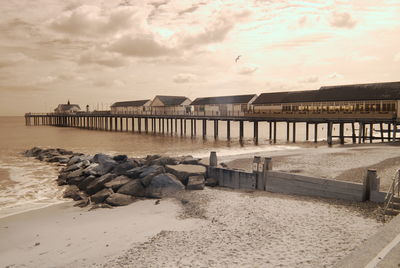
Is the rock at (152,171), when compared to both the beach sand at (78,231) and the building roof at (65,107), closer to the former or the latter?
the beach sand at (78,231)

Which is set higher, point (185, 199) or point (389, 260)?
point (389, 260)

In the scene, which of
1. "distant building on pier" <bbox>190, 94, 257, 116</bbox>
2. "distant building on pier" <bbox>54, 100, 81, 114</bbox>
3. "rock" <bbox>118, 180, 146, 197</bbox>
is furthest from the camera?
"distant building on pier" <bbox>54, 100, 81, 114</bbox>

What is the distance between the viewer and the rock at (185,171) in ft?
50.3

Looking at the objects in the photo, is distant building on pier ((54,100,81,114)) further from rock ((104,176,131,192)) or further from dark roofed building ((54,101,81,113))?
Answer: rock ((104,176,131,192))

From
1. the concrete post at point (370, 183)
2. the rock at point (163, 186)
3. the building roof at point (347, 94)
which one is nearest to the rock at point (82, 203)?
the rock at point (163, 186)

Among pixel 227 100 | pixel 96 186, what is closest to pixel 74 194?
pixel 96 186

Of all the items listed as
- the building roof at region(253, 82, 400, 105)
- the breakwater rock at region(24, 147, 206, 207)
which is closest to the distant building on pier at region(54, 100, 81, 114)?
the building roof at region(253, 82, 400, 105)

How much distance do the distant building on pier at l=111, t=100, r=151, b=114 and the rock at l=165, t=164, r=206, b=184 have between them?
5282cm

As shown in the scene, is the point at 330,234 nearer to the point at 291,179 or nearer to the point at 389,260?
the point at 389,260

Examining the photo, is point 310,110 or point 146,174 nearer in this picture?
point 146,174

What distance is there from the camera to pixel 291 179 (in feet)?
42.0

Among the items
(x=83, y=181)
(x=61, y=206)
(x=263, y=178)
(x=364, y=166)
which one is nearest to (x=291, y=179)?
(x=263, y=178)

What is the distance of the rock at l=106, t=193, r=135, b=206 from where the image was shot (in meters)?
13.2

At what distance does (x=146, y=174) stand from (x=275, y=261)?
9.73 meters
